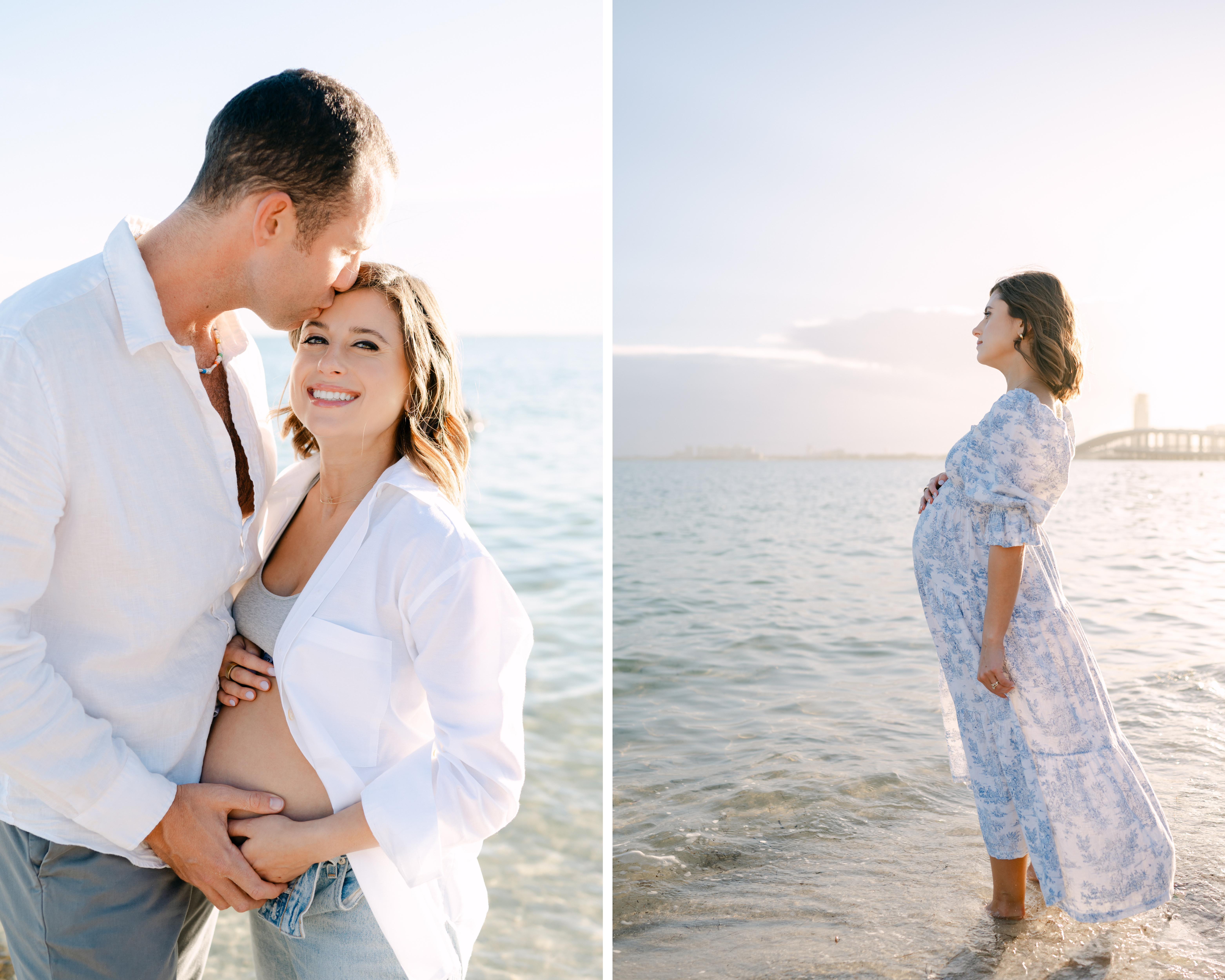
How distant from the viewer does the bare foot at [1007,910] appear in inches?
119

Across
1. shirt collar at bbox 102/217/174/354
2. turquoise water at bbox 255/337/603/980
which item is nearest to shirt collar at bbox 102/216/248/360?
shirt collar at bbox 102/217/174/354

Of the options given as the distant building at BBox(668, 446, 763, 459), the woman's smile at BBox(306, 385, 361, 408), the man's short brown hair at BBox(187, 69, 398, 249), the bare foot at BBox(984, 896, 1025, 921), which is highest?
the man's short brown hair at BBox(187, 69, 398, 249)

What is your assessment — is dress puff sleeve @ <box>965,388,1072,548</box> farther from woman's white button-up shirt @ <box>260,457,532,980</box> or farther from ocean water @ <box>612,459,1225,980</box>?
woman's white button-up shirt @ <box>260,457,532,980</box>

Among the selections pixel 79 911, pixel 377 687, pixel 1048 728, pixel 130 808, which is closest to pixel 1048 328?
pixel 1048 728

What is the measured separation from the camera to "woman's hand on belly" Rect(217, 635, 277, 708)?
1750 mm

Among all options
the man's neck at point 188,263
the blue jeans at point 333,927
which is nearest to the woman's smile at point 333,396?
the man's neck at point 188,263

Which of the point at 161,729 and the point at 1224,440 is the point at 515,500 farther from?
the point at 1224,440

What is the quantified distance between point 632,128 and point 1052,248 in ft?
56.7

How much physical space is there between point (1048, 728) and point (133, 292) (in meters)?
2.74

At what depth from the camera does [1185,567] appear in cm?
1073

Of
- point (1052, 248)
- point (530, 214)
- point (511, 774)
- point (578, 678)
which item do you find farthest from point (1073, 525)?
point (530, 214)

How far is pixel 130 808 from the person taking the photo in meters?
1.57

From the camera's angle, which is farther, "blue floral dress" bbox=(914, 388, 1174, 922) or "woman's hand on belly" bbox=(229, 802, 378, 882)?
"blue floral dress" bbox=(914, 388, 1174, 922)

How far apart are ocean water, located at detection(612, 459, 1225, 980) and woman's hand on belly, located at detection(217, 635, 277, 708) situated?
1769 millimetres
